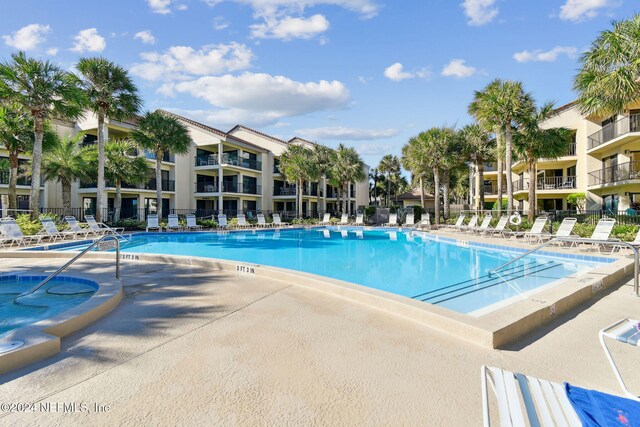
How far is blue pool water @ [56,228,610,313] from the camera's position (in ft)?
23.8

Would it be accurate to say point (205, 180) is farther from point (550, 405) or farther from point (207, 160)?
point (550, 405)

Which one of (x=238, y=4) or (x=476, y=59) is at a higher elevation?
(x=238, y=4)

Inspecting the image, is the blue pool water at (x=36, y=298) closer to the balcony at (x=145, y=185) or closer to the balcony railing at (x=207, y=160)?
the balcony at (x=145, y=185)

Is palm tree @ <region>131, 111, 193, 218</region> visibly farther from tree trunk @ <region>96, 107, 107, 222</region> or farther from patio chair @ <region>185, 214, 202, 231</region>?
tree trunk @ <region>96, 107, 107, 222</region>

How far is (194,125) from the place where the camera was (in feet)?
100

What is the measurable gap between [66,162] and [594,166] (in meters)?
35.1

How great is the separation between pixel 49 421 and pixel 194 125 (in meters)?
31.3

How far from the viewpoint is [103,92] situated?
1859 cm

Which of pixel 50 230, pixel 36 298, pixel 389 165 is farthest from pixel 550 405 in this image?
pixel 389 165

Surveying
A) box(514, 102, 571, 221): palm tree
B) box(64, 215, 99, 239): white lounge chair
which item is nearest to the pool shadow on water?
box(64, 215, 99, 239): white lounge chair

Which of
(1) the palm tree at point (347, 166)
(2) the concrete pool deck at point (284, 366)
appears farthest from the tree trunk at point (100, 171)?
(1) the palm tree at point (347, 166)

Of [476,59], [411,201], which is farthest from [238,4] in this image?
[411,201]

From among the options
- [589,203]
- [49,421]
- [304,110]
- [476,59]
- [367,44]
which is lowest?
[49,421]

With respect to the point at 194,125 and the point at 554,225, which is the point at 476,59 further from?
the point at 194,125
